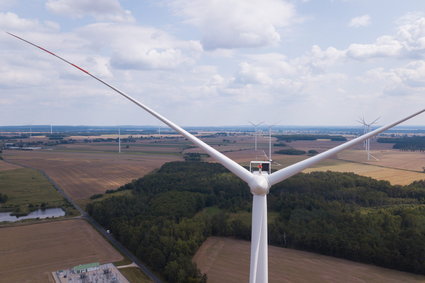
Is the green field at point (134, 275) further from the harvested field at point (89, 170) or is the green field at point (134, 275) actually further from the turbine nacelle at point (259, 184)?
the harvested field at point (89, 170)

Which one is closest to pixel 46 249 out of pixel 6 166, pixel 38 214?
pixel 38 214

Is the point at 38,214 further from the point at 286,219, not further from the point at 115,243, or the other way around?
the point at 286,219

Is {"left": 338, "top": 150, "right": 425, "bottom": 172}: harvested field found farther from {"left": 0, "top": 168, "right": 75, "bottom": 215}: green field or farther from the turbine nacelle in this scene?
the turbine nacelle

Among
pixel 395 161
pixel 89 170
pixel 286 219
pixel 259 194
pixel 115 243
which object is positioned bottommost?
pixel 115 243

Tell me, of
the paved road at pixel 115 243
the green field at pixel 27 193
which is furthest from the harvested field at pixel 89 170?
the paved road at pixel 115 243

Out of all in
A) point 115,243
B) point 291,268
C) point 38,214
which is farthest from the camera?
point 38,214

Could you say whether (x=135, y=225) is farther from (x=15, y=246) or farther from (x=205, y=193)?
(x=205, y=193)
